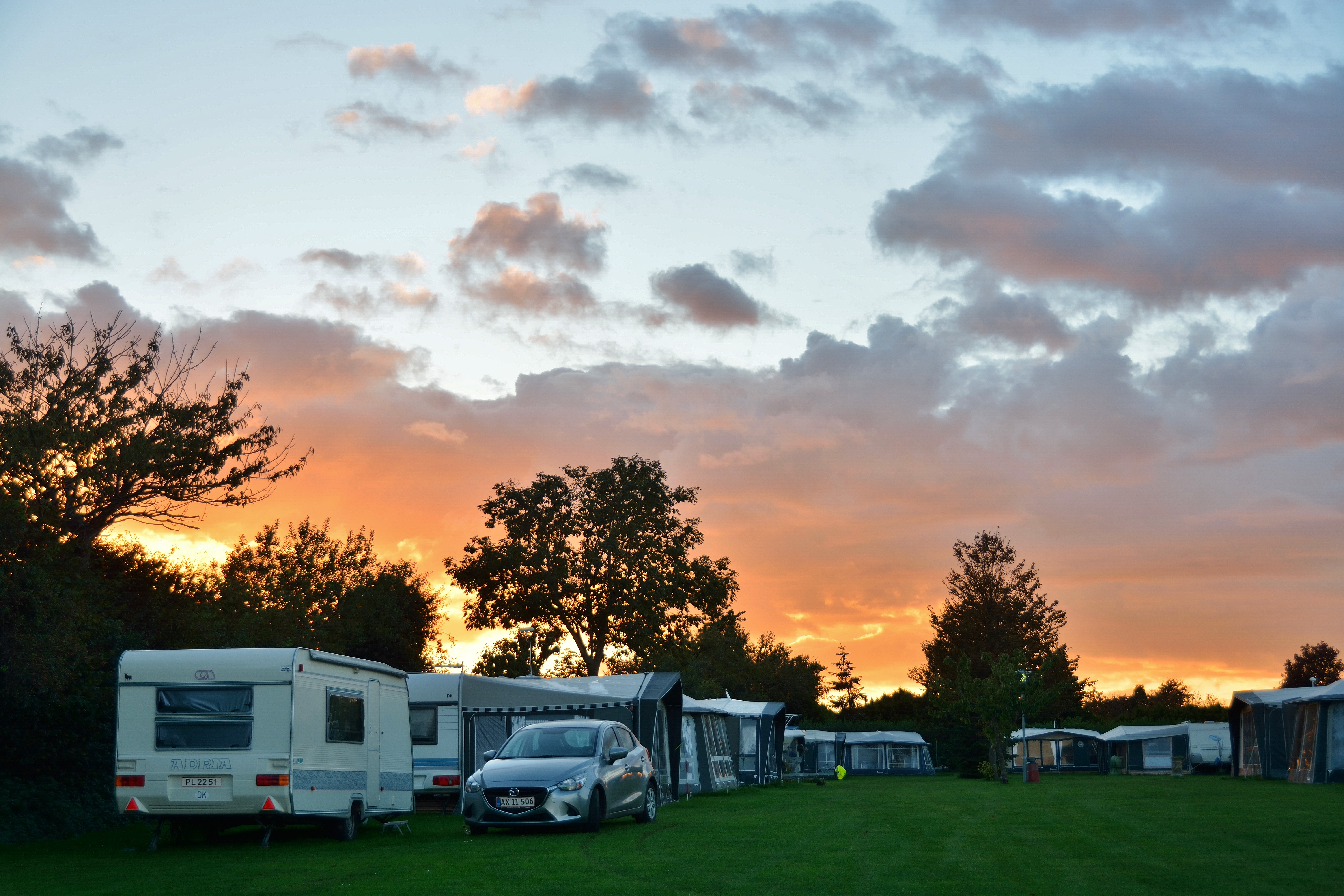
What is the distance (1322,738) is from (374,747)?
31.1 meters

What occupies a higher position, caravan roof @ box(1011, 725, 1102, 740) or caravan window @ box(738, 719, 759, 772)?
caravan window @ box(738, 719, 759, 772)

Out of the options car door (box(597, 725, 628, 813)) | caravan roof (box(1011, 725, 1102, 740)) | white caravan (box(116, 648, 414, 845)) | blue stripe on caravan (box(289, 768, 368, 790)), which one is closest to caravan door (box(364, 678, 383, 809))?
blue stripe on caravan (box(289, 768, 368, 790))

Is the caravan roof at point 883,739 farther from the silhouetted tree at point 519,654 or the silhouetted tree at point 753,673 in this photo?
the silhouetted tree at point 519,654

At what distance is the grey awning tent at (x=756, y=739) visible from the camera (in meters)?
39.3

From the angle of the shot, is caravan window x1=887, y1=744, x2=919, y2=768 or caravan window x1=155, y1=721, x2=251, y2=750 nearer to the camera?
caravan window x1=155, y1=721, x2=251, y2=750

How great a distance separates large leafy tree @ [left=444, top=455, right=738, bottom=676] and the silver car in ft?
89.1

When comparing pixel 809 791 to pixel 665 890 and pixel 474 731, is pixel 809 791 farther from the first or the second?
pixel 665 890

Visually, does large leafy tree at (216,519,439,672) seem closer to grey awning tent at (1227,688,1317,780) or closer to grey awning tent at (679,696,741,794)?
grey awning tent at (679,696,741,794)

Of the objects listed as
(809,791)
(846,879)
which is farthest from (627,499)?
(846,879)

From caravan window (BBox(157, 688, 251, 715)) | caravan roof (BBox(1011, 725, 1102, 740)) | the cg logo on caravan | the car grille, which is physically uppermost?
caravan window (BBox(157, 688, 251, 715))

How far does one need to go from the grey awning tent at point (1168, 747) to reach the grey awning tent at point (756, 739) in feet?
76.1

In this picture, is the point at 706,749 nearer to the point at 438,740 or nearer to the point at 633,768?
the point at 438,740

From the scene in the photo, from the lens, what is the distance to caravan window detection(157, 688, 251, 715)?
14.0 m

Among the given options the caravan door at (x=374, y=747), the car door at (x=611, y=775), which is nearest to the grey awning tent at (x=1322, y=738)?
the car door at (x=611, y=775)
